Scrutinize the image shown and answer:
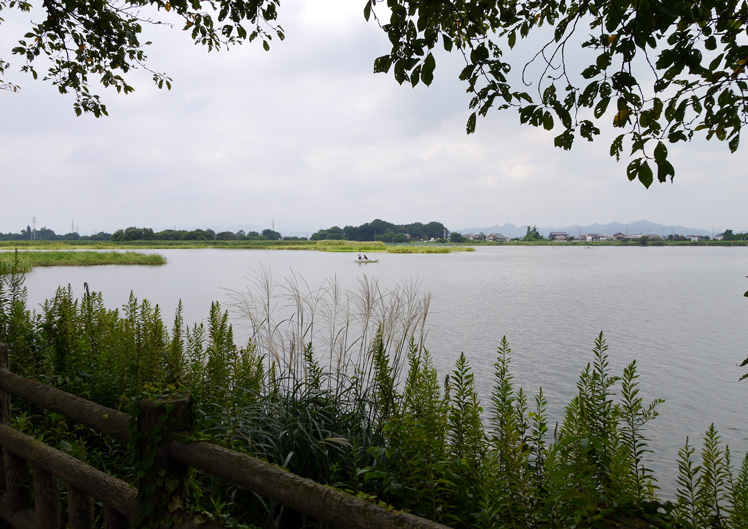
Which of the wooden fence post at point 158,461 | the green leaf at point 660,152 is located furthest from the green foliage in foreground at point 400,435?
the green leaf at point 660,152

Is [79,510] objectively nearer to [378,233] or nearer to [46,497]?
[46,497]

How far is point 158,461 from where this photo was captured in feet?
5.80

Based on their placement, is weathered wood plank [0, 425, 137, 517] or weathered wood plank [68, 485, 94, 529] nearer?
weathered wood plank [0, 425, 137, 517]

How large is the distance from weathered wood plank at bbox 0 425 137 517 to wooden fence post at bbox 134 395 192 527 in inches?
6.2

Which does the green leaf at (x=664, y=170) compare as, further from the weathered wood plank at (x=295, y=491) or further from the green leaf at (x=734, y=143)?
the weathered wood plank at (x=295, y=491)

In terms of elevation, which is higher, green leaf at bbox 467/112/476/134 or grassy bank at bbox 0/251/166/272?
green leaf at bbox 467/112/476/134

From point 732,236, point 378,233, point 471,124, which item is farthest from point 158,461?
point 732,236

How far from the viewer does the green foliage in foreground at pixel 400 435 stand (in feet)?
6.84

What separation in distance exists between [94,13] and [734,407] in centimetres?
1048

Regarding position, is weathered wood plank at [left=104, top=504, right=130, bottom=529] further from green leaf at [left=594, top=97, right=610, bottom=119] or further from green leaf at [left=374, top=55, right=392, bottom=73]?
green leaf at [left=594, top=97, right=610, bottom=119]

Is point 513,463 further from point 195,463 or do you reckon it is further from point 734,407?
point 734,407

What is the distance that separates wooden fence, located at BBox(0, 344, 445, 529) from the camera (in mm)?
1426

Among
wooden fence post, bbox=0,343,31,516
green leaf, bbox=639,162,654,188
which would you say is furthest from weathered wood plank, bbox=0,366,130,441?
green leaf, bbox=639,162,654,188

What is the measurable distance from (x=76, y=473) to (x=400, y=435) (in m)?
1.62
